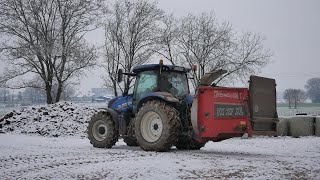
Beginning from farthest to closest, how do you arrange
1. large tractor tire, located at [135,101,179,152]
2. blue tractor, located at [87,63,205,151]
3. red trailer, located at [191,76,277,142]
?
blue tractor, located at [87,63,205,151] → large tractor tire, located at [135,101,179,152] → red trailer, located at [191,76,277,142]

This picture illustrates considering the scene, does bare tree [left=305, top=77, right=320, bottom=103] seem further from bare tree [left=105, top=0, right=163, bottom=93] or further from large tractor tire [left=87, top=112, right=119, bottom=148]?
large tractor tire [left=87, top=112, right=119, bottom=148]

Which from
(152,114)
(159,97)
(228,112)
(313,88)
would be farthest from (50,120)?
(313,88)

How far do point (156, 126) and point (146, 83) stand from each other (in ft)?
5.35

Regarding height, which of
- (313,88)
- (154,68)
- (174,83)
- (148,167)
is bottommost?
(148,167)

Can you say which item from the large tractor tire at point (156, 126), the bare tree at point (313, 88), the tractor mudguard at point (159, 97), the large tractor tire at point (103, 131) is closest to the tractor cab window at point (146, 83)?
the tractor mudguard at point (159, 97)

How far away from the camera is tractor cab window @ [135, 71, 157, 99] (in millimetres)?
11633

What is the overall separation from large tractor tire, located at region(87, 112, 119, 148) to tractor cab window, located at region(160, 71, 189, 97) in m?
2.00

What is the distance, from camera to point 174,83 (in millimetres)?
11789

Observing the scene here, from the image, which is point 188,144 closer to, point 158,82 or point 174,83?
point 174,83

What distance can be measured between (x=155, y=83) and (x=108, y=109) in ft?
5.85

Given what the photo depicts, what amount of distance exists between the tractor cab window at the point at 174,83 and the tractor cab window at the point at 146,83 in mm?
262

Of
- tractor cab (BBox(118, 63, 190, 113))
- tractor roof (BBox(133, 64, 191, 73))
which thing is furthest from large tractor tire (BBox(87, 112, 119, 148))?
tractor roof (BBox(133, 64, 191, 73))

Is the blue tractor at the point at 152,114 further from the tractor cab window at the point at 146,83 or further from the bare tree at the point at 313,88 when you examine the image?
the bare tree at the point at 313,88

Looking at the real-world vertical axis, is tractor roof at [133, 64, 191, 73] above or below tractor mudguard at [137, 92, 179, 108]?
above
